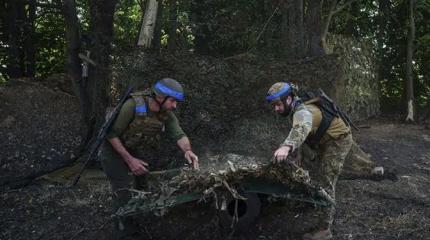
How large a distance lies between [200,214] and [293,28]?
5.09 meters

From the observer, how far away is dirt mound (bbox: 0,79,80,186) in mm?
8234

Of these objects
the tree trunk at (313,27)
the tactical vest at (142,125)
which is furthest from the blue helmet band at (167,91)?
the tree trunk at (313,27)

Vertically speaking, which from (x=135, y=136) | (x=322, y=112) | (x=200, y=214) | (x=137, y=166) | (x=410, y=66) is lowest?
(x=200, y=214)

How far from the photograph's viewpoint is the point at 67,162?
7914 mm

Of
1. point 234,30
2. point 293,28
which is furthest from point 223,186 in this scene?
point 234,30

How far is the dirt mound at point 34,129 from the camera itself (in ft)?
27.0

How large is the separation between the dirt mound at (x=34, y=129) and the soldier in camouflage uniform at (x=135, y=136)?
9.35ft

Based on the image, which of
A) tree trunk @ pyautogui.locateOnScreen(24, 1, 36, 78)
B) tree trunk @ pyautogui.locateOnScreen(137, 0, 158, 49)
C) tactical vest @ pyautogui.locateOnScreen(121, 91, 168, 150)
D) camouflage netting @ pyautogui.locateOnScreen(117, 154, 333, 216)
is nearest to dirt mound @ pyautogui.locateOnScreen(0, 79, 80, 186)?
tree trunk @ pyautogui.locateOnScreen(24, 1, 36, 78)

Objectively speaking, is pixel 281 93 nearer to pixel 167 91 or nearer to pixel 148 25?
pixel 167 91

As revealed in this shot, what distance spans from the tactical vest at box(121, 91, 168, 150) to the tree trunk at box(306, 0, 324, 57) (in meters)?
5.12

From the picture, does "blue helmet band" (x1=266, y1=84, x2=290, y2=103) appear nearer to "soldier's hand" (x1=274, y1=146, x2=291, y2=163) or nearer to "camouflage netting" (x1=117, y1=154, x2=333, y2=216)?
"soldier's hand" (x1=274, y1=146, x2=291, y2=163)

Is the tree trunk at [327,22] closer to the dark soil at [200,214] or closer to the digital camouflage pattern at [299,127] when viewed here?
the dark soil at [200,214]

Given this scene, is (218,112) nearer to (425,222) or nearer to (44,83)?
(425,222)

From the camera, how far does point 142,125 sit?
484 cm
